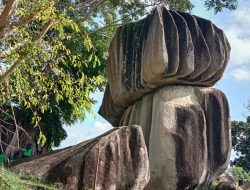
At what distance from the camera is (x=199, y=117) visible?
624 centimetres

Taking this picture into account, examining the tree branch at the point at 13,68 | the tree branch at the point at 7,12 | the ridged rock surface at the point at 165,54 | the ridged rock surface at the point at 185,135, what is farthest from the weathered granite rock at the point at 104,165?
the tree branch at the point at 7,12

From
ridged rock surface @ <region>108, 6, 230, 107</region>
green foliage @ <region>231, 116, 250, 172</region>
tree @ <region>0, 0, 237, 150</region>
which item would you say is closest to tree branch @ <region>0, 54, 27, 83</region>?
tree @ <region>0, 0, 237, 150</region>

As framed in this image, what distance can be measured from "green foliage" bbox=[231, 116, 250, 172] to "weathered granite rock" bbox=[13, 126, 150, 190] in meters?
21.8

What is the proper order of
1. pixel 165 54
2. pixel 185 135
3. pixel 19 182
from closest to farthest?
pixel 19 182 → pixel 185 135 → pixel 165 54

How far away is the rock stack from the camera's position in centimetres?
599

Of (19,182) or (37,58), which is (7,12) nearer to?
(37,58)

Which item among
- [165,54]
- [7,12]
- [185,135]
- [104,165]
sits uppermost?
[165,54]

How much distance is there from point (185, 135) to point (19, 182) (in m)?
2.35

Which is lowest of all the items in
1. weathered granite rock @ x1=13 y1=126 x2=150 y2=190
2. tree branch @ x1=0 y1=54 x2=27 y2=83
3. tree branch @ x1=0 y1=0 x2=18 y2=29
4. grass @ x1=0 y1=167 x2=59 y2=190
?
grass @ x1=0 y1=167 x2=59 y2=190

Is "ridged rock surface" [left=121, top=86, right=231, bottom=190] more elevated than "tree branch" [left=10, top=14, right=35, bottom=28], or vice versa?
"tree branch" [left=10, top=14, right=35, bottom=28]

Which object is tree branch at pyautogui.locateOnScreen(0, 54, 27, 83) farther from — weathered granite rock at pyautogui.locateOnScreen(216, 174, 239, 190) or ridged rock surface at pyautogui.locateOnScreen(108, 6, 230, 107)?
weathered granite rock at pyautogui.locateOnScreen(216, 174, 239, 190)

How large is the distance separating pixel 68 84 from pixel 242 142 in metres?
22.0

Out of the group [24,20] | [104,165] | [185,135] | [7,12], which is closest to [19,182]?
[104,165]

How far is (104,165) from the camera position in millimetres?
4852
